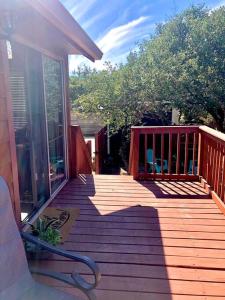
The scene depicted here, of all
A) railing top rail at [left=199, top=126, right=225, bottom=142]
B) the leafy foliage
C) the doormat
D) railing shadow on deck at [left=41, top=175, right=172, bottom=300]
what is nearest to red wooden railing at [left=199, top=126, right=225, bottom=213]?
railing top rail at [left=199, top=126, right=225, bottom=142]

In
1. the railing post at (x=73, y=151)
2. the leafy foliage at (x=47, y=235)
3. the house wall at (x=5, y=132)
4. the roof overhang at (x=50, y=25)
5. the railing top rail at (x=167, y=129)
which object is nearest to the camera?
the roof overhang at (x=50, y=25)

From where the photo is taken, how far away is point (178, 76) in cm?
714

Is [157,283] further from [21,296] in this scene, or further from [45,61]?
[45,61]

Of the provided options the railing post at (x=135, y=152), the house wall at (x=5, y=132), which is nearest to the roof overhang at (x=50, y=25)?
the house wall at (x=5, y=132)

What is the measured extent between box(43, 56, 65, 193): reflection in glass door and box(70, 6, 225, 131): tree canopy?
3.95m

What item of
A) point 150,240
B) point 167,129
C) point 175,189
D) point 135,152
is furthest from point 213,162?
point 150,240

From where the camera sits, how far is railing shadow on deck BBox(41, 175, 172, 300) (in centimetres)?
203

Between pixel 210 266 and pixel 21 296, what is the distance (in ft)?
4.80

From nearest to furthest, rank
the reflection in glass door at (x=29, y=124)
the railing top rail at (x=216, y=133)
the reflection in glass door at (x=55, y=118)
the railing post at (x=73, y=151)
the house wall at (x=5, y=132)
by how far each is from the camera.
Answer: the house wall at (x=5, y=132) < the reflection in glass door at (x=29, y=124) < the railing top rail at (x=216, y=133) < the reflection in glass door at (x=55, y=118) < the railing post at (x=73, y=151)

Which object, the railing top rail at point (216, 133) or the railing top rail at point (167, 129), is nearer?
the railing top rail at point (216, 133)

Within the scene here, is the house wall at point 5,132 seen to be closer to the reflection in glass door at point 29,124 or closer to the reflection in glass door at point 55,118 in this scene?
the reflection in glass door at point 29,124

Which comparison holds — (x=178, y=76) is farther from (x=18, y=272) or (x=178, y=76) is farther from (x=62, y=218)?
(x=18, y=272)

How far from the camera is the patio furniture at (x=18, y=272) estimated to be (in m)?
1.42

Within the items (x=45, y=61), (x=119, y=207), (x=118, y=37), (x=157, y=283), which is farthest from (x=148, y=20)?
(x=157, y=283)
